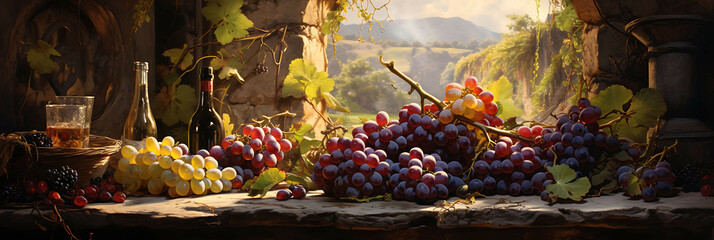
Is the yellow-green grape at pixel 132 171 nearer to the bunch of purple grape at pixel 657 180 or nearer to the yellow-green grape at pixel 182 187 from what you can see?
the yellow-green grape at pixel 182 187

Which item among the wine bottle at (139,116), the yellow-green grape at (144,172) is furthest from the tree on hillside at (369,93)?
the yellow-green grape at (144,172)

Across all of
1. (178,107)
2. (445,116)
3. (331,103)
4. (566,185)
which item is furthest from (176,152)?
(566,185)

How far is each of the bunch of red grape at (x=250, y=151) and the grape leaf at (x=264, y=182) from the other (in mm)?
124

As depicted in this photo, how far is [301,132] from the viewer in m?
1.86

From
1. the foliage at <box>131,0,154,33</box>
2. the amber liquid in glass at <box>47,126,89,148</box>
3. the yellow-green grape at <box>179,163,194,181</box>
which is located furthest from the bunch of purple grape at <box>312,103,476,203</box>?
the foliage at <box>131,0,154,33</box>

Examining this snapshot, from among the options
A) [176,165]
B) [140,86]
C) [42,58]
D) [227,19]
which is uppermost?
[227,19]

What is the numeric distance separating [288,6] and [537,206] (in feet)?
3.78

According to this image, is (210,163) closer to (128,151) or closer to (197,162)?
(197,162)

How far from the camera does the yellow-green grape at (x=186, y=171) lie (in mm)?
1492

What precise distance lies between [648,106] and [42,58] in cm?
206

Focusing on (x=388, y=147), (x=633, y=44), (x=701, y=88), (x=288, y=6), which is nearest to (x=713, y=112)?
(x=701, y=88)

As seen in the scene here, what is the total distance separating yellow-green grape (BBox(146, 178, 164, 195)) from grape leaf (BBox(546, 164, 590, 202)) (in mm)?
1062

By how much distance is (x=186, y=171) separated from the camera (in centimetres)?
149

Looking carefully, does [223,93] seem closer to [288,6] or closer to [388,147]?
[288,6]
